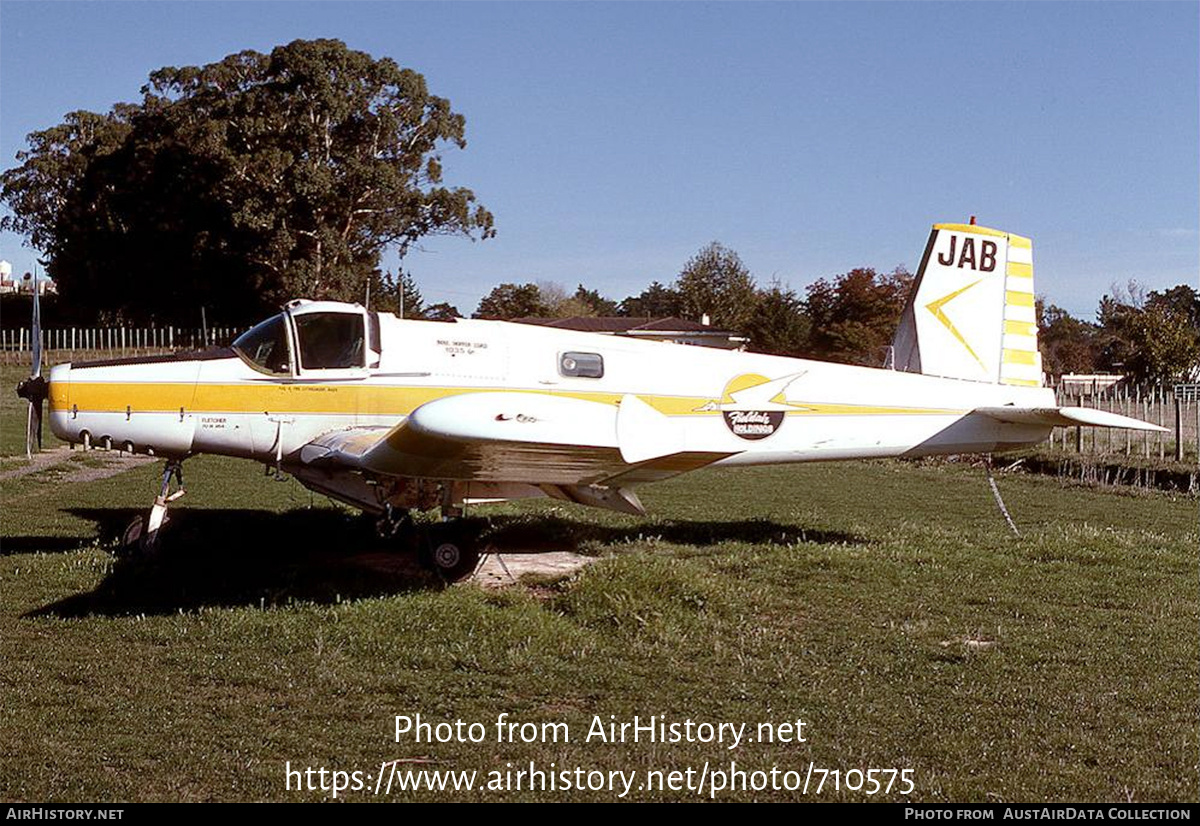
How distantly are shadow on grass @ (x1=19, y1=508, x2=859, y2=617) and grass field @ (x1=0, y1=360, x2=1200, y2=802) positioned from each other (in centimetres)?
6

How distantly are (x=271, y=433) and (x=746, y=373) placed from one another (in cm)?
466

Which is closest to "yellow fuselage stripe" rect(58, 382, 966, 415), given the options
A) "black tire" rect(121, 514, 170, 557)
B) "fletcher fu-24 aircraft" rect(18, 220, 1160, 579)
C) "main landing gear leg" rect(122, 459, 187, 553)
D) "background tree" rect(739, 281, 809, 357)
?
"fletcher fu-24 aircraft" rect(18, 220, 1160, 579)

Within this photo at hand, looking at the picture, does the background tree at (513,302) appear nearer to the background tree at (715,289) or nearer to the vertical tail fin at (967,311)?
the background tree at (715,289)

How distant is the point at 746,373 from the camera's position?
11055 millimetres

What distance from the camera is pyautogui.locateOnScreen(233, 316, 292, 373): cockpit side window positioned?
10.2 m

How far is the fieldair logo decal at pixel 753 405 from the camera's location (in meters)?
11.0

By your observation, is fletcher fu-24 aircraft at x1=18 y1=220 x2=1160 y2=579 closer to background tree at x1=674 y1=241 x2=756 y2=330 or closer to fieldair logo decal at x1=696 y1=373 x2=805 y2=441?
fieldair logo decal at x1=696 y1=373 x2=805 y2=441

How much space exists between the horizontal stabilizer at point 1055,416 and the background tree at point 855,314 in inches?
1472

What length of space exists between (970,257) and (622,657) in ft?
23.0

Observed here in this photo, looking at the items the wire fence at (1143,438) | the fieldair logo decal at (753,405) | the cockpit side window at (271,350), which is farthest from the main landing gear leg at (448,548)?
the wire fence at (1143,438)

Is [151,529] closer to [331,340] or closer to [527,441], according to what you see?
[331,340]

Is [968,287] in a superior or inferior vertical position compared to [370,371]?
superior
